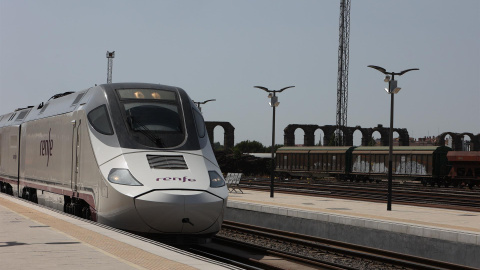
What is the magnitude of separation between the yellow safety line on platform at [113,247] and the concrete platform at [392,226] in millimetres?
8323

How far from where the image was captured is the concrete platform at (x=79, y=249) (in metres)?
10.1

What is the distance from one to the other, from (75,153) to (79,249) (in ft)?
19.2

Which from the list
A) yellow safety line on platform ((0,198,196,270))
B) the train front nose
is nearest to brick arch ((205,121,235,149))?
yellow safety line on platform ((0,198,196,270))

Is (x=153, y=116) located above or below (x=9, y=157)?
above

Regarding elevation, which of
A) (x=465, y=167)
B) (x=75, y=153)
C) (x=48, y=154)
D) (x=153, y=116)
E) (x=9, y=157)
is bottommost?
(x=465, y=167)

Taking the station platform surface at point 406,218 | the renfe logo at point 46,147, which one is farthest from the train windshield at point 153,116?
the station platform surface at point 406,218

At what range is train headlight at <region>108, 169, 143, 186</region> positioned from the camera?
45.9 feet

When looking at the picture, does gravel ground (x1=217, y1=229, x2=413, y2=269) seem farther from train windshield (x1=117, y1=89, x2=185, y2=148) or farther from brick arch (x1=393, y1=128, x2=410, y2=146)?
brick arch (x1=393, y1=128, x2=410, y2=146)

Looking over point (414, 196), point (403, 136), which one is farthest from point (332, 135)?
point (414, 196)

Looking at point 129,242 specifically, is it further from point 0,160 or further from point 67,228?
point 0,160

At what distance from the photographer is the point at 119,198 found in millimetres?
13969

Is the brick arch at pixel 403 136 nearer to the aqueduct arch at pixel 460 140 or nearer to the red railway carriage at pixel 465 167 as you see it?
the aqueduct arch at pixel 460 140

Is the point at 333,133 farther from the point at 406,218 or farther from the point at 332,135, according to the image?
the point at 406,218

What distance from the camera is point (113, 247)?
11.9 metres
